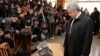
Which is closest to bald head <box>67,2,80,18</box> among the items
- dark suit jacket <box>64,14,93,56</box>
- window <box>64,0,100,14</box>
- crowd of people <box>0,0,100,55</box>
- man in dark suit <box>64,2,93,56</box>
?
man in dark suit <box>64,2,93,56</box>

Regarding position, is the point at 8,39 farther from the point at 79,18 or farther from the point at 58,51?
the point at 79,18

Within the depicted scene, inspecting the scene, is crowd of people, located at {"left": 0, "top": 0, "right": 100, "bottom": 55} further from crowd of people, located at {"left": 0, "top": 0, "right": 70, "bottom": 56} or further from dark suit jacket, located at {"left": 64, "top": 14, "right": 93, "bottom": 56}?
Answer: dark suit jacket, located at {"left": 64, "top": 14, "right": 93, "bottom": 56}

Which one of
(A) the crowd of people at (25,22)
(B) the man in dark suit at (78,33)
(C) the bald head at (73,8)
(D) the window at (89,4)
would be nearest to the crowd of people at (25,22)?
(A) the crowd of people at (25,22)

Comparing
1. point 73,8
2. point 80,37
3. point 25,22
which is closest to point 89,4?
point 25,22

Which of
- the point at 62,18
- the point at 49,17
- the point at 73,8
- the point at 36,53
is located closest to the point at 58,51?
the point at 36,53

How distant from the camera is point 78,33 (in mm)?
4980

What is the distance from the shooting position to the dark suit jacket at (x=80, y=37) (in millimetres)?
4852

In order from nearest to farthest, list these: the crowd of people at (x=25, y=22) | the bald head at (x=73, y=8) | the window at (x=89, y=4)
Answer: the bald head at (x=73, y=8) → the crowd of people at (x=25, y=22) → the window at (x=89, y=4)

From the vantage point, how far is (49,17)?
12.6m

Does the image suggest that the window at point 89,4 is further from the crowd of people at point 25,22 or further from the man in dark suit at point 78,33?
the man in dark suit at point 78,33

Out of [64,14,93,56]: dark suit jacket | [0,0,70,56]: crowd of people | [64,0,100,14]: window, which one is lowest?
[64,0,100,14]: window

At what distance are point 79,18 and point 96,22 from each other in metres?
11.2

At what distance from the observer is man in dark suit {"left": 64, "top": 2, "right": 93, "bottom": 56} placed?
4836 mm

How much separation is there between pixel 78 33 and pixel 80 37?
0.08 m
